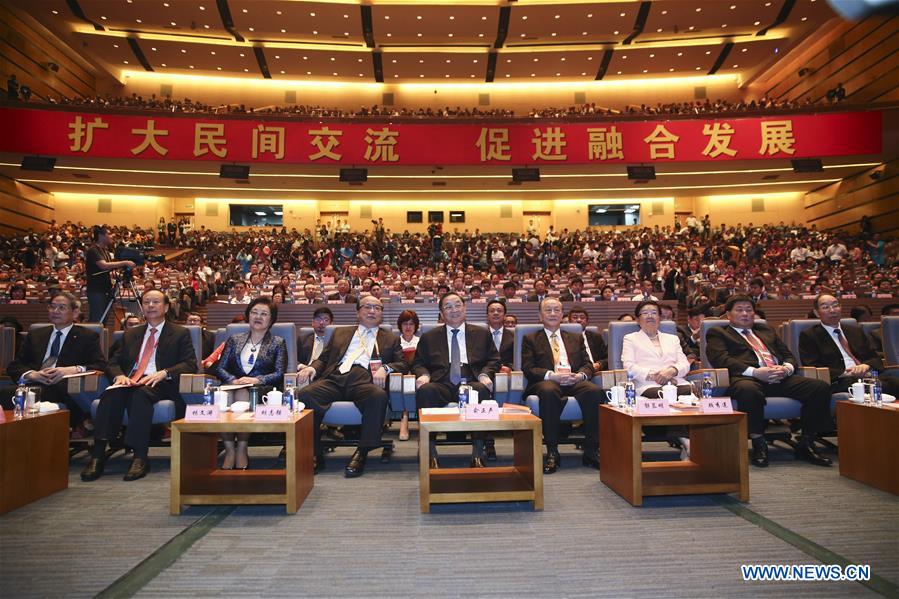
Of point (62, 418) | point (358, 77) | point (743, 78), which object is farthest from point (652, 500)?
point (743, 78)

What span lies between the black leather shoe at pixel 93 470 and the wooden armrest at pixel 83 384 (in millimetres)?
439

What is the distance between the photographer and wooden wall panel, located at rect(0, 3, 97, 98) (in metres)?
15.2

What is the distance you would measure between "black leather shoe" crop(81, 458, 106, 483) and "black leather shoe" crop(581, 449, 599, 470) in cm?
295

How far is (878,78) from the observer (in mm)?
14547

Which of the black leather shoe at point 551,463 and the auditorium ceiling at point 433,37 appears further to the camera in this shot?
the auditorium ceiling at point 433,37

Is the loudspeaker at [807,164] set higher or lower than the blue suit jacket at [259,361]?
higher

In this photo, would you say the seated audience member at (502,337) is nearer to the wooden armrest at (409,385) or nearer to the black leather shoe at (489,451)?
the black leather shoe at (489,451)

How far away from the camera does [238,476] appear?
113 inches

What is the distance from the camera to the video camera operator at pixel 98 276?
4.92m

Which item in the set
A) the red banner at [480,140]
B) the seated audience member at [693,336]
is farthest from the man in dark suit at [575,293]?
the red banner at [480,140]

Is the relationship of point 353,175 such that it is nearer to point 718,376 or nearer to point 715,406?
point 718,376

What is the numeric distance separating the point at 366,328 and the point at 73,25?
18053 millimetres

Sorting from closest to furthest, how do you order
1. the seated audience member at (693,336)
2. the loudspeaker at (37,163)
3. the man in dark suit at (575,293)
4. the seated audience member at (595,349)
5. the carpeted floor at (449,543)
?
the carpeted floor at (449,543) < the seated audience member at (595,349) < the seated audience member at (693,336) < the man in dark suit at (575,293) < the loudspeaker at (37,163)

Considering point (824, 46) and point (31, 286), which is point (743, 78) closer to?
point (824, 46)
